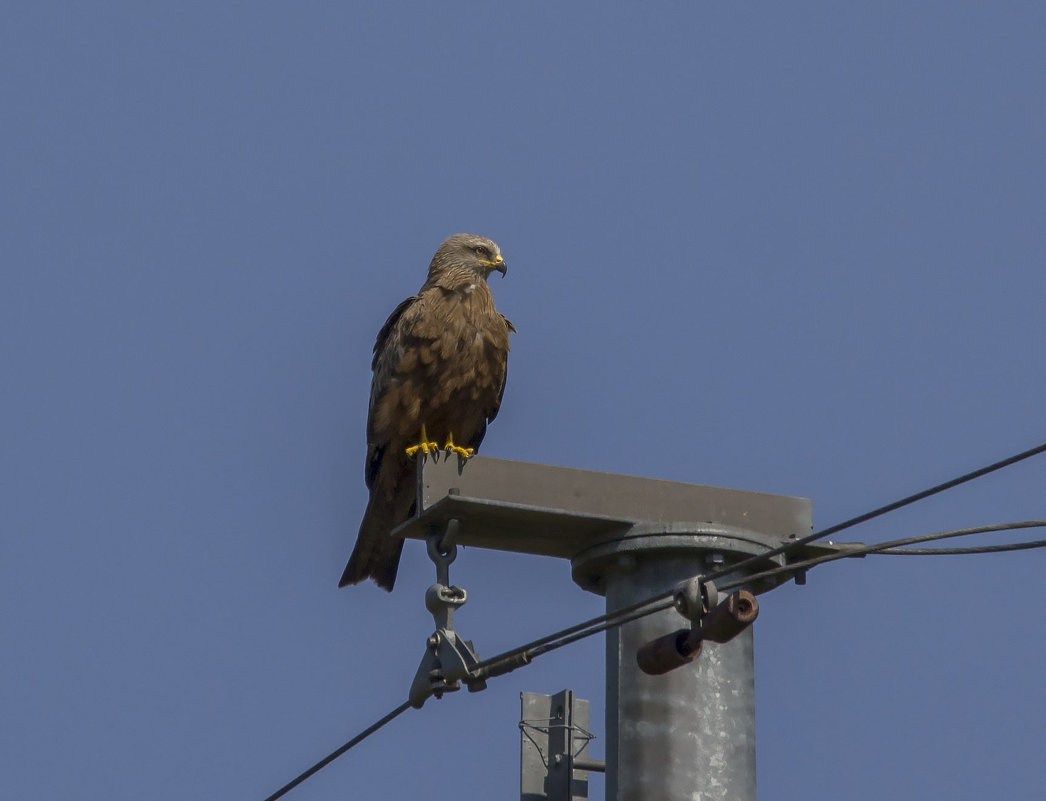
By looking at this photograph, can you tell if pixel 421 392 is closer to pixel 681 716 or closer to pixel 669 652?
pixel 681 716

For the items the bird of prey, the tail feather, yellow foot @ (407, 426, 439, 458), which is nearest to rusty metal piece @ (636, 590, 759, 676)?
yellow foot @ (407, 426, 439, 458)

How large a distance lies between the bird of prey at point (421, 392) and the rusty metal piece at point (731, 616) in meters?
4.18

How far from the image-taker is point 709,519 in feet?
18.2

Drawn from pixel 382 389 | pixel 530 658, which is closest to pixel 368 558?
pixel 382 389

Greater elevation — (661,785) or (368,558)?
(368,558)

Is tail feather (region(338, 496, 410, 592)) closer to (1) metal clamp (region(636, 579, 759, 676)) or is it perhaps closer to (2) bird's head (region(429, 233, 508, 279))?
(2) bird's head (region(429, 233, 508, 279))

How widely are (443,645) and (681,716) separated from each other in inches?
32.6

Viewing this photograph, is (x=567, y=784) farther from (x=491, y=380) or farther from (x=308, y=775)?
(x=491, y=380)

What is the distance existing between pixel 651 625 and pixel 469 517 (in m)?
0.76

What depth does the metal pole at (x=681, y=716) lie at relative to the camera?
4957 millimetres

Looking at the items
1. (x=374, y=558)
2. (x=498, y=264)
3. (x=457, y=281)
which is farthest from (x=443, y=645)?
(x=498, y=264)

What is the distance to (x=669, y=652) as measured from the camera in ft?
15.7

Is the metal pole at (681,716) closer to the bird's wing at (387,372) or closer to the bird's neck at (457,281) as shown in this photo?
the bird's wing at (387,372)

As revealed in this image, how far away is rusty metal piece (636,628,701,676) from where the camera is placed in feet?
15.6
